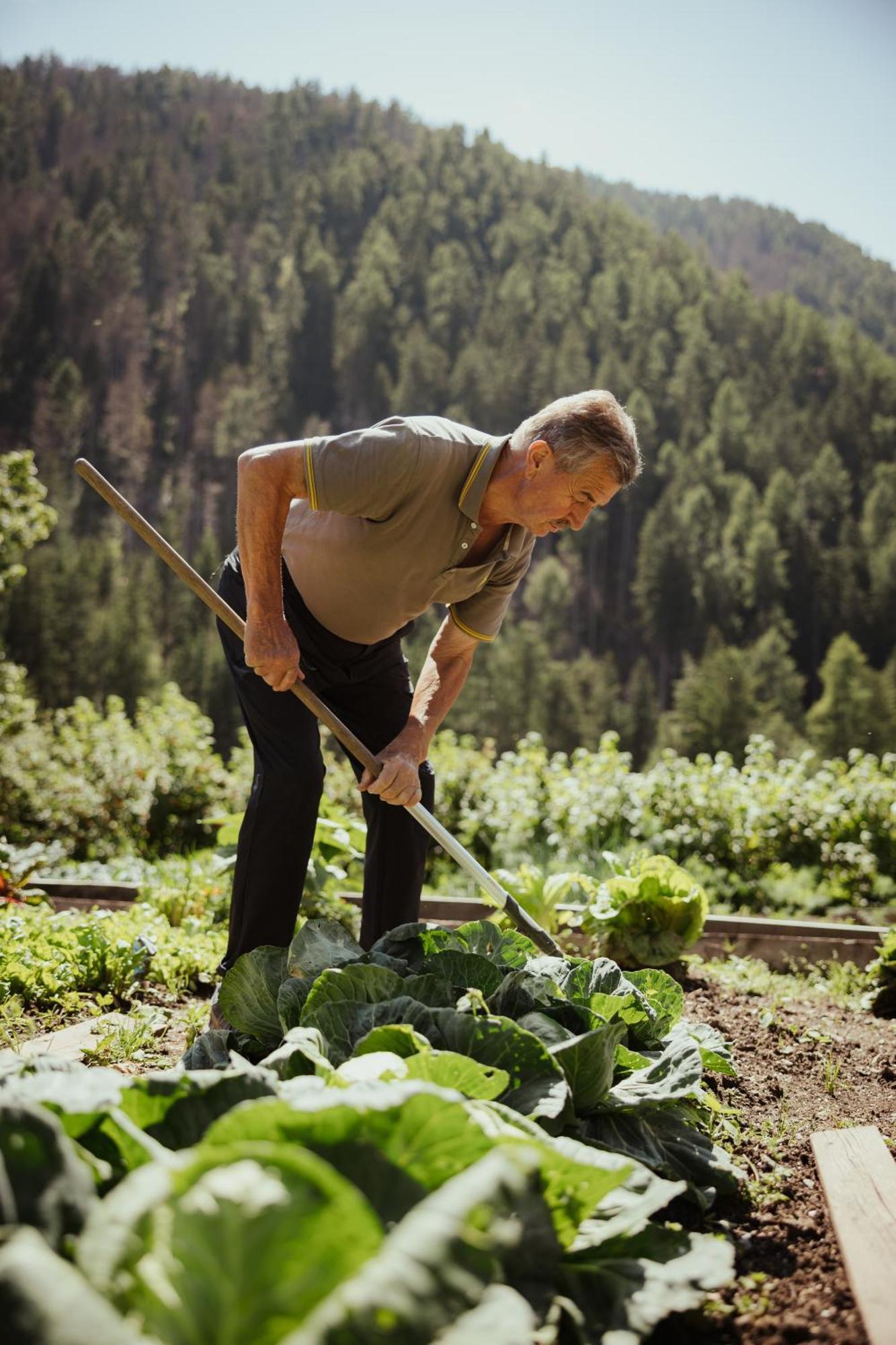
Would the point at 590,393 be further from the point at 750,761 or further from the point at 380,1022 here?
the point at 750,761

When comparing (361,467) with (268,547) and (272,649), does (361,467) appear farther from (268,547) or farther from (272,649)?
(272,649)

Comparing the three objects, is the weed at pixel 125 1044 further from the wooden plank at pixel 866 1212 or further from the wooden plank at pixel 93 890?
the wooden plank at pixel 93 890

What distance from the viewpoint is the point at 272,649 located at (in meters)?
2.33

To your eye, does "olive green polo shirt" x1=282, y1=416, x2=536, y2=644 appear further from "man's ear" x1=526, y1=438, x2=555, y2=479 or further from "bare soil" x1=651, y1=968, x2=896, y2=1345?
"bare soil" x1=651, y1=968, x2=896, y2=1345

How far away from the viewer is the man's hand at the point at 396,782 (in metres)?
2.43

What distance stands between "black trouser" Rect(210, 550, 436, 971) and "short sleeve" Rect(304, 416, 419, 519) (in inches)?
15.8

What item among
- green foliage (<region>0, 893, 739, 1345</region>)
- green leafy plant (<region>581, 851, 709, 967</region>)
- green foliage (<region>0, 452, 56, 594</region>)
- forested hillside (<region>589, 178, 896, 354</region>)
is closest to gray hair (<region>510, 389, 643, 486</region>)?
green foliage (<region>0, 893, 739, 1345</region>)

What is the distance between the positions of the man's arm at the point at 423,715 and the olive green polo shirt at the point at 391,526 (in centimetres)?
18

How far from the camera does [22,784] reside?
7.65 metres

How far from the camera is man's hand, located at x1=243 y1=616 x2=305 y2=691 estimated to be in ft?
7.65

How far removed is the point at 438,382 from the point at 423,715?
7258 centimetres

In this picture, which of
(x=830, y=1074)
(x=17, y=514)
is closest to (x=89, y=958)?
(x=830, y=1074)

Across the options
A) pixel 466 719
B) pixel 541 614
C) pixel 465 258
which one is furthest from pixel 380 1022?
pixel 465 258

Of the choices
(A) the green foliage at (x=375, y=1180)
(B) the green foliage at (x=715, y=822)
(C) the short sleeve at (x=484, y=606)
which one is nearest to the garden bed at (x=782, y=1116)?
(A) the green foliage at (x=375, y=1180)
